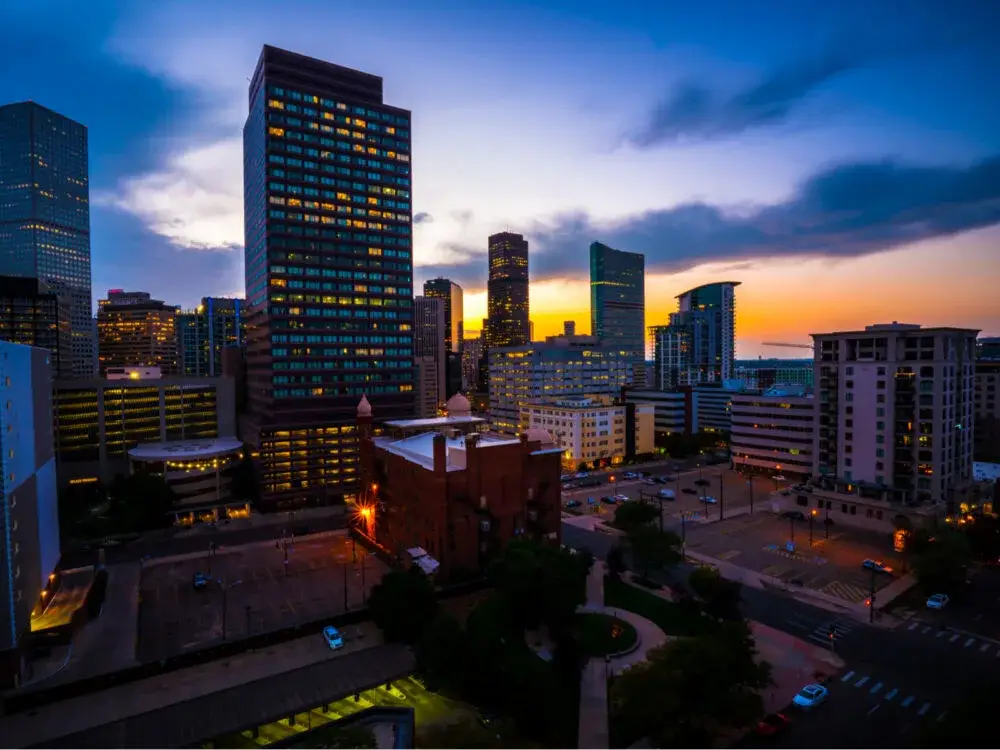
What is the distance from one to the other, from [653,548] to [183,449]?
85.1 meters

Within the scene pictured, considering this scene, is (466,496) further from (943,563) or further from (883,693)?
(943,563)

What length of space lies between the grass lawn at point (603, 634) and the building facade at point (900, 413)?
5597 cm

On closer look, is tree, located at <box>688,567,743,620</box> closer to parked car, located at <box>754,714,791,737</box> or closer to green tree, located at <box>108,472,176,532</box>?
parked car, located at <box>754,714,791,737</box>

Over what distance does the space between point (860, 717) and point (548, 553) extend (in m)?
23.8

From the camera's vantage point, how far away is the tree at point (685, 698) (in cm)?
3041

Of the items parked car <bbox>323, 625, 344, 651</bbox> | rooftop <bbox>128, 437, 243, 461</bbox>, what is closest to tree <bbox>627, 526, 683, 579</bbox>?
parked car <bbox>323, 625, 344, 651</bbox>

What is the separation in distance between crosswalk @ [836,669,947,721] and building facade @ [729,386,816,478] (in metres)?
72.5

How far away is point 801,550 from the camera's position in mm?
69000

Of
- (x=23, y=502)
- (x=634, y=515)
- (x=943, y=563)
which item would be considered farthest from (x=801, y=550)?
(x=23, y=502)

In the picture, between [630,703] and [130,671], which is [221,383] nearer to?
[130,671]

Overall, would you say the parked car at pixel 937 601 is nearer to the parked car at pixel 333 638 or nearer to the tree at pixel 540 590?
Answer: the tree at pixel 540 590

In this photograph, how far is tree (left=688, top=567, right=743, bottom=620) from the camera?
45.4 meters

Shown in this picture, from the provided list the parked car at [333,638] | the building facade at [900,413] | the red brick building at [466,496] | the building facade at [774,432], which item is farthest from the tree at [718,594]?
the building facade at [774,432]

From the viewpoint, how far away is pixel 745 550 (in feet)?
228
